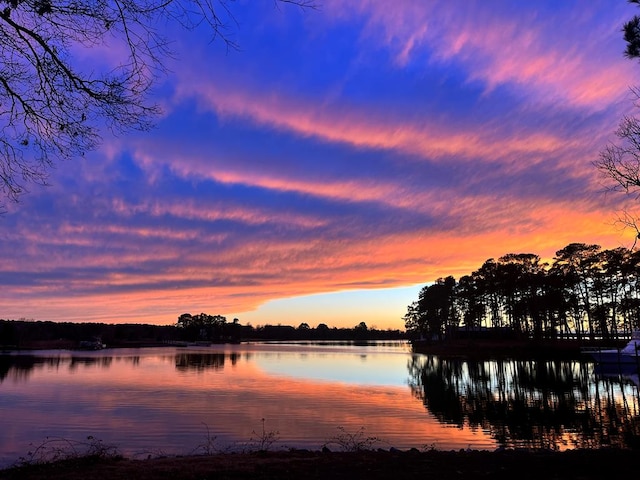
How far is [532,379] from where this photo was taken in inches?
1559

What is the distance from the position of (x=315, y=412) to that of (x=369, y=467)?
1418cm

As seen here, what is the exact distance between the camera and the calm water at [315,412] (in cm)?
1703

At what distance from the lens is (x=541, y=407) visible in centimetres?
2497

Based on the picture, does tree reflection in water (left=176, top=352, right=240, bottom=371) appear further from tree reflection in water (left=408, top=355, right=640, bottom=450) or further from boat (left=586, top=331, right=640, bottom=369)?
boat (left=586, top=331, right=640, bottom=369)

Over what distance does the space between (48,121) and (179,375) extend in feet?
137

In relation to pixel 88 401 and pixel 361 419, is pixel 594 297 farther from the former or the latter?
pixel 88 401

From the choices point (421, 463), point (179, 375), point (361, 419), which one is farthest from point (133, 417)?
point (179, 375)

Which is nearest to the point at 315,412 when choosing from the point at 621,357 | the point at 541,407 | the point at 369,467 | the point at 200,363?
the point at 541,407

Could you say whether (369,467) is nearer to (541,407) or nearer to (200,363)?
(541,407)

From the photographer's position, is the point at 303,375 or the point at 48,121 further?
the point at 303,375

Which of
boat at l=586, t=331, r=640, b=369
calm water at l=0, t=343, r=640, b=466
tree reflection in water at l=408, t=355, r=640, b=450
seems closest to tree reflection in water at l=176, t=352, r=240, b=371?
calm water at l=0, t=343, r=640, b=466

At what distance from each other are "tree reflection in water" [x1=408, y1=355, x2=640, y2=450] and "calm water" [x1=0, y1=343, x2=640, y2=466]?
0.21ft

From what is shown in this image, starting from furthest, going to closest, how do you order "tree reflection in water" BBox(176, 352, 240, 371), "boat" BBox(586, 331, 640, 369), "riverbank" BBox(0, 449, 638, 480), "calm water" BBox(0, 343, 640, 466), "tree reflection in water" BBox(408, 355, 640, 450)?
"tree reflection in water" BBox(176, 352, 240, 371) → "boat" BBox(586, 331, 640, 369) → "tree reflection in water" BBox(408, 355, 640, 450) → "calm water" BBox(0, 343, 640, 466) → "riverbank" BBox(0, 449, 638, 480)

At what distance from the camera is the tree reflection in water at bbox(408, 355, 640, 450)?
17375 millimetres
